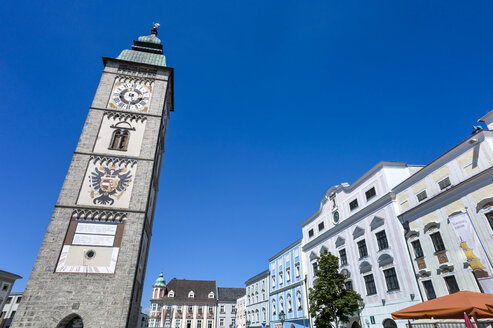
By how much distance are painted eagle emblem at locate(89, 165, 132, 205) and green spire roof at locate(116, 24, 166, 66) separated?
12.2 metres

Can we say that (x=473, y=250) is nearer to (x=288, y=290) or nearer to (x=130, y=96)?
(x=288, y=290)

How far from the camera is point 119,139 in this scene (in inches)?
929

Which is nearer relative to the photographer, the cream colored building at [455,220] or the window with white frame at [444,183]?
the cream colored building at [455,220]

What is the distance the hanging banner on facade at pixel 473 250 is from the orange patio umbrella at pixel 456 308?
7024mm

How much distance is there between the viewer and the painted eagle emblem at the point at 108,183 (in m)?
20.6

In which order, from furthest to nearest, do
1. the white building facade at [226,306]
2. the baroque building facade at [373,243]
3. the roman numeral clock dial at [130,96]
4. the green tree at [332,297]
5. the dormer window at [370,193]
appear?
the white building facade at [226,306], the roman numeral clock dial at [130,96], the dormer window at [370,193], the green tree at [332,297], the baroque building facade at [373,243]

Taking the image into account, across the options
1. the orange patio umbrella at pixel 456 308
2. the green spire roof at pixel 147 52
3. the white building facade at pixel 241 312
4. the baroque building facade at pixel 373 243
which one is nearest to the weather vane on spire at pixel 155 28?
the green spire roof at pixel 147 52

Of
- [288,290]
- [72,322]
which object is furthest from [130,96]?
[288,290]

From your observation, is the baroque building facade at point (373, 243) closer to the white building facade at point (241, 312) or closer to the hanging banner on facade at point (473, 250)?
the hanging banner on facade at point (473, 250)

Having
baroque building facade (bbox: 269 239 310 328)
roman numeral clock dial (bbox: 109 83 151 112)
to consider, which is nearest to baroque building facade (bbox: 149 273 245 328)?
baroque building facade (bbox: 269 239 310 328)

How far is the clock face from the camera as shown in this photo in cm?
2539

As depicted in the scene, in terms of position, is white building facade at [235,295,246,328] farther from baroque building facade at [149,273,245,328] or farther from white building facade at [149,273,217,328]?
white building facade at [149,273,217,328]

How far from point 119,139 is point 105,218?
22.9 feet

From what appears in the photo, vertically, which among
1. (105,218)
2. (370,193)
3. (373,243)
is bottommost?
(373,243)
